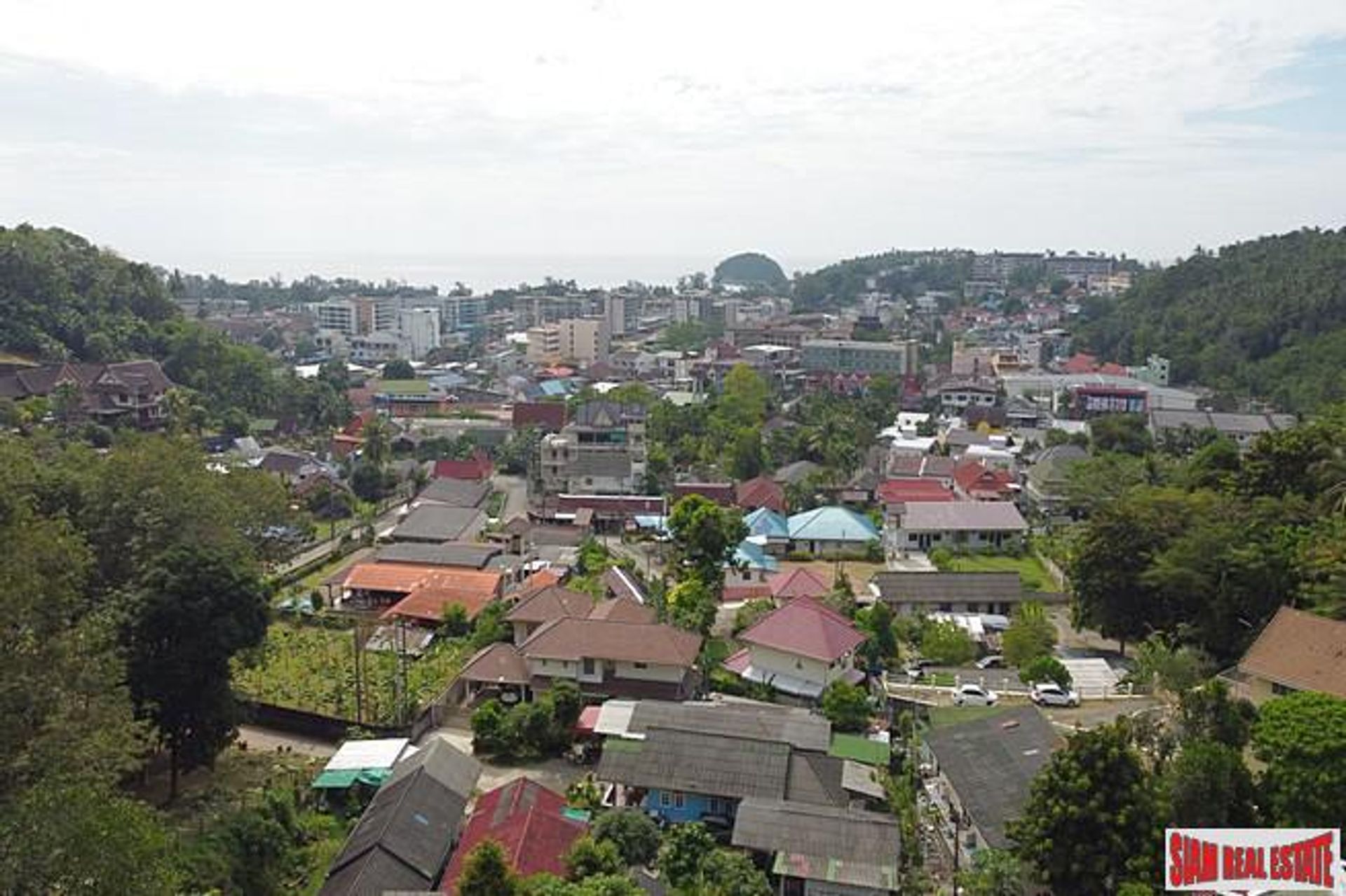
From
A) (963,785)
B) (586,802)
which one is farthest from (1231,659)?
(586,802)

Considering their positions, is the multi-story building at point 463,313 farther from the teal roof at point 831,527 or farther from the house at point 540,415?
the teal roof at point 831,527

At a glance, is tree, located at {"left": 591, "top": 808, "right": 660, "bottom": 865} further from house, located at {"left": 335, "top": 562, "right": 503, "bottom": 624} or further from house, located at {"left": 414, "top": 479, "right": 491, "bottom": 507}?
house, located at {"left": 414, "top": 479, "right": 491, "bottom": 507}

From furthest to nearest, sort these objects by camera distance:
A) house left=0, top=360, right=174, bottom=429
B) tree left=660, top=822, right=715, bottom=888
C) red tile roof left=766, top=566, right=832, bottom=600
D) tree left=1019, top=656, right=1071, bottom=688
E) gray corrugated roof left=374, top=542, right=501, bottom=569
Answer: house left=0, top=360, right=174, bottom=429, gray corrugated roof left=374, top=542, right=501, bottom=569, red tile roof left=766, top=566, right=832, bottom=600, tree left=1019, top=656, right=1071, bottom=688, tree left=660, top=822, right=715, bottom=888

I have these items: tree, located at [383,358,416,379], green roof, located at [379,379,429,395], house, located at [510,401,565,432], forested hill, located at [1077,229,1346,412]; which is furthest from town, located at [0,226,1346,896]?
tree, located at [383,358,416,379]

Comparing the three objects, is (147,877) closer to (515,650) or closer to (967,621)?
(515,650)

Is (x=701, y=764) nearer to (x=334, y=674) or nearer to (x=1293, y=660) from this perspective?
(x=334, y=674)

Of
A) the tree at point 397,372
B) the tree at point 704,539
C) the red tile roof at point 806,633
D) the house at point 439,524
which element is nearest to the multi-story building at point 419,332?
the tree at point 397,372
